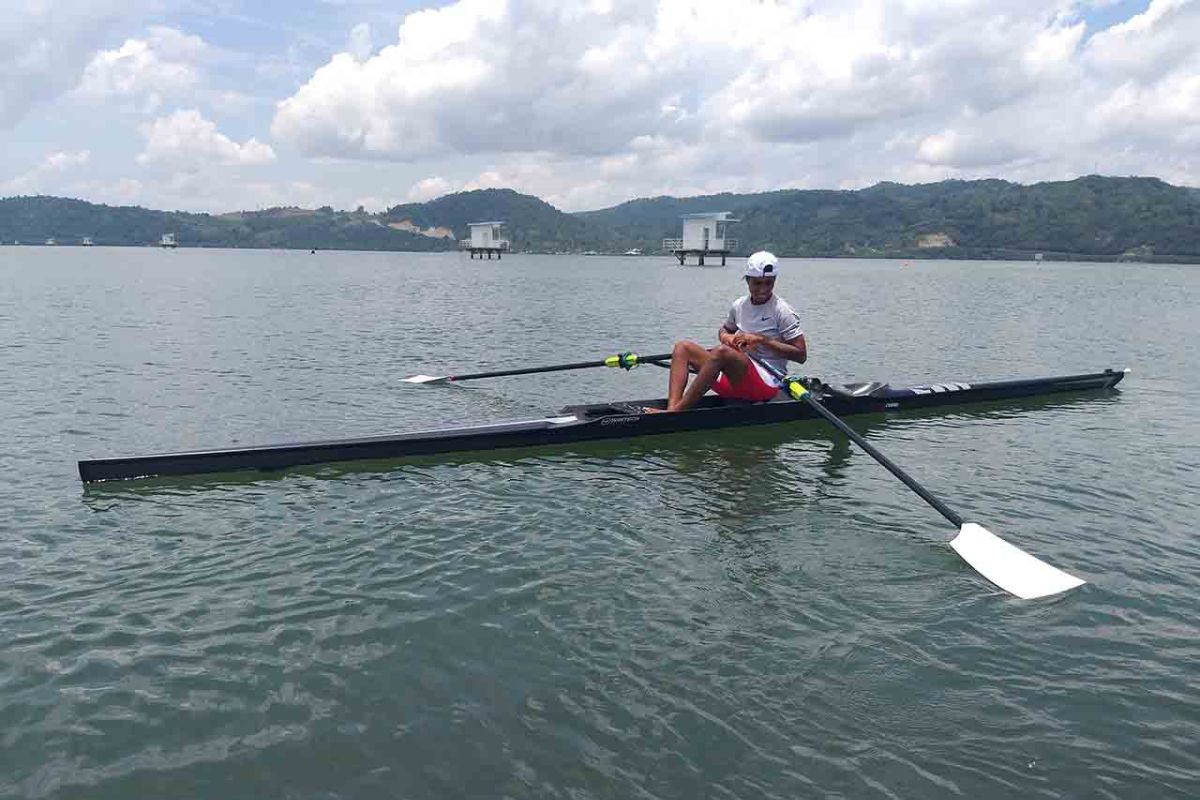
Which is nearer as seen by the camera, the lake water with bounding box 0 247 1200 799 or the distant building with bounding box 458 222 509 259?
the lake water with bounding box 0 247 1200 799

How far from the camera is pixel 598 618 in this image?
256 inches

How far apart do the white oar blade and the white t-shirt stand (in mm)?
4620

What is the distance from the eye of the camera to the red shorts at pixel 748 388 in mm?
12508

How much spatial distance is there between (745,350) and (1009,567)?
552 cm

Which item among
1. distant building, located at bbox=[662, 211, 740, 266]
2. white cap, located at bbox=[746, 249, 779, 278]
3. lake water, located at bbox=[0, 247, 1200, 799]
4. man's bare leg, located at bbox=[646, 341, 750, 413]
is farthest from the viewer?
distant building, located at bbox=[662, 211, 740, 266]

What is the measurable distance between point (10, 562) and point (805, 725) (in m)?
7.72

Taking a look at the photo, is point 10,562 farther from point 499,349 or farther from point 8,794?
point 499,349

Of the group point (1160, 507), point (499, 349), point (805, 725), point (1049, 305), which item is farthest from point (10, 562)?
point (1049, 305)

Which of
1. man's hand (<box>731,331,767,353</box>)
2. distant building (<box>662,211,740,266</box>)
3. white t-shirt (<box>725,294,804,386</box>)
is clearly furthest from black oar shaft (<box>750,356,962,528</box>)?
distant building (<box>662,211,740,266</box>)

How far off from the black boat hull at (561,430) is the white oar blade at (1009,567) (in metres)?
5.08

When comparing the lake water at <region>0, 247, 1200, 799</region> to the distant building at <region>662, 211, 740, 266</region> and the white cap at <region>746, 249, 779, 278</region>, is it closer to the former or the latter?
the white cap at <region>746, 249, 779, 278</region>

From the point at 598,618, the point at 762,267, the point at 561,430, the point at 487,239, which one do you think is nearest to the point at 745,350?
the point at 762,267

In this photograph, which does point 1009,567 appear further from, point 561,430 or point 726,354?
point 561,430

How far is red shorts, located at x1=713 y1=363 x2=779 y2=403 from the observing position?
12.5 m
